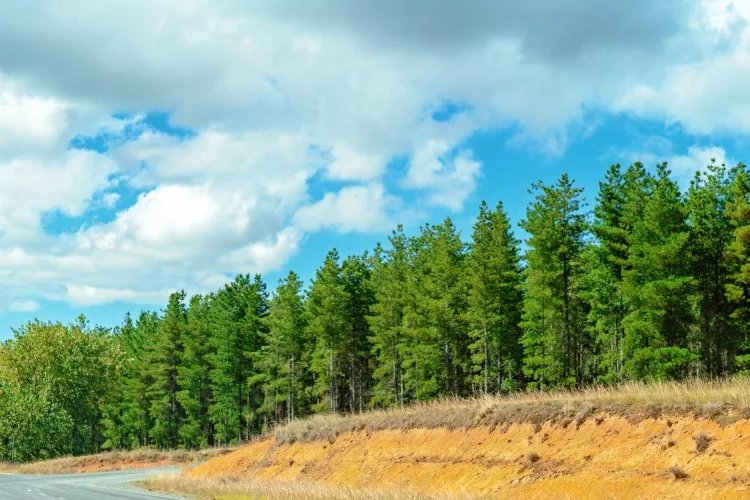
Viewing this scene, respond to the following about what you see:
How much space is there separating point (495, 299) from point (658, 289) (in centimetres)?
1375

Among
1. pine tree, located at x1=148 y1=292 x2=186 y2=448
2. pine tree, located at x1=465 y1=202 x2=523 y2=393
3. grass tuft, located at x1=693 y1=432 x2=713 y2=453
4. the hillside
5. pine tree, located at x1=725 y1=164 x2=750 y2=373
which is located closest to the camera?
the hillside

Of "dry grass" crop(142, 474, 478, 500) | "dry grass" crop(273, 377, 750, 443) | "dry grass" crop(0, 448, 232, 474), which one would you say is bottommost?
"dry grass" crop(0, 448, 232, 474)

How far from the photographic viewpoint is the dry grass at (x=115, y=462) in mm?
66312

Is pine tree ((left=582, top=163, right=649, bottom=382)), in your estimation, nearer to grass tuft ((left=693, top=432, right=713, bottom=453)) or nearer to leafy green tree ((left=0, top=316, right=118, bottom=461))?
grass tuft ((left=693, top=432, right=713, bottom=453))

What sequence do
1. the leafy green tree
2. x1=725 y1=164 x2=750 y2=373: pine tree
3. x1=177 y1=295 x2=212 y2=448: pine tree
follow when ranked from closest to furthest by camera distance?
x1=725 y1=164 x2=750 y2=373: pine tree → the leafy green tree → x1=177 y1=295 x2=212 y2=448: pine tree

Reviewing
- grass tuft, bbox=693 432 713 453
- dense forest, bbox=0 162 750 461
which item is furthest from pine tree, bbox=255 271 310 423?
grass tuft, bbox=693 432 713 453

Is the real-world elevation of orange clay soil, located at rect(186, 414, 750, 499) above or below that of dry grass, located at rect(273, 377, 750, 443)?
below

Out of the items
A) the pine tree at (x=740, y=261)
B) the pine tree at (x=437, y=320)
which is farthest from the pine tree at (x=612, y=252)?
the pine tree at (x=437, y=320)

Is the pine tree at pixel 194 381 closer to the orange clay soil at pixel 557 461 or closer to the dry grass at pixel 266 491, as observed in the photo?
the dry grass at pixel 266 491

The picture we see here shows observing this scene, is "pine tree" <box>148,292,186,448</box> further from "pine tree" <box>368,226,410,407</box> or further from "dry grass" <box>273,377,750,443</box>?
"dry grass" <box>273,377,750,443</box>

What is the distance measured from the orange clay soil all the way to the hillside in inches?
1.6

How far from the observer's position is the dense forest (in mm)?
43656

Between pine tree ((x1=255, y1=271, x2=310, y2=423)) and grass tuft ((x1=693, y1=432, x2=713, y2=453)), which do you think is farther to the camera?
pine tree ((x1=255, y1=271, x2=310, y2=423))

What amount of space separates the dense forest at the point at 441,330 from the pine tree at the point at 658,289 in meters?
0.12
